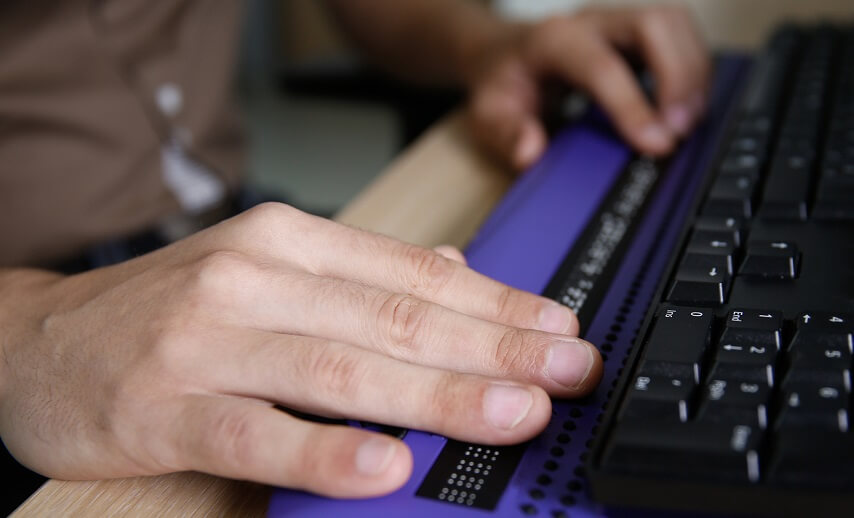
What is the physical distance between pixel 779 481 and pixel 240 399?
216mm

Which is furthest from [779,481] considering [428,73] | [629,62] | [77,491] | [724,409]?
[428,73]

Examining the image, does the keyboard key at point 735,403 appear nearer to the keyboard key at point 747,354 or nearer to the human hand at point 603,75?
the keyboard key at point 747,354

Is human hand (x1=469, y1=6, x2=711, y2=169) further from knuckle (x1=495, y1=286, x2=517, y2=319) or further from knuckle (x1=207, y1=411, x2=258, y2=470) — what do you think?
knuckle (x1=207, y1=411, x2=258, y2=470)

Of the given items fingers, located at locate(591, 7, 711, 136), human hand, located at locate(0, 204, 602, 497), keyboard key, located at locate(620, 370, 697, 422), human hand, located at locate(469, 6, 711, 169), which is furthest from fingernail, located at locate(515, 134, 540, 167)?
keyboard key, located at locate(620, 370, 697, 422)

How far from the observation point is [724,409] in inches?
11.8

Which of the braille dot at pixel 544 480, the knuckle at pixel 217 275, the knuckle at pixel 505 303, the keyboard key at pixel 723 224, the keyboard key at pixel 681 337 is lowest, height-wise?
the braille dot at pixel 544 480

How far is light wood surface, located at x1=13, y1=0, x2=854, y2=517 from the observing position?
35 cm

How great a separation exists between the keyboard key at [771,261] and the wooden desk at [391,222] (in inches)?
8.0

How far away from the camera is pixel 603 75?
2.26 feet

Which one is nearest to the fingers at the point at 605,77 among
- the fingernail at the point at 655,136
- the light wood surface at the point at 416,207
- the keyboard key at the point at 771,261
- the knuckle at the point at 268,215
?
the fingernail at the point at 655,136

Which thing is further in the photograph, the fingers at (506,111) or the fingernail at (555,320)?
the fingers at (506,111)

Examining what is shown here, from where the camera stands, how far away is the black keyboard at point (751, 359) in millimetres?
276

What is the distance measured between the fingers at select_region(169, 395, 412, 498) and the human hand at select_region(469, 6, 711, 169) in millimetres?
370

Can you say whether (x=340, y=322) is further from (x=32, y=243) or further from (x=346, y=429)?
(x=32, y=243)
